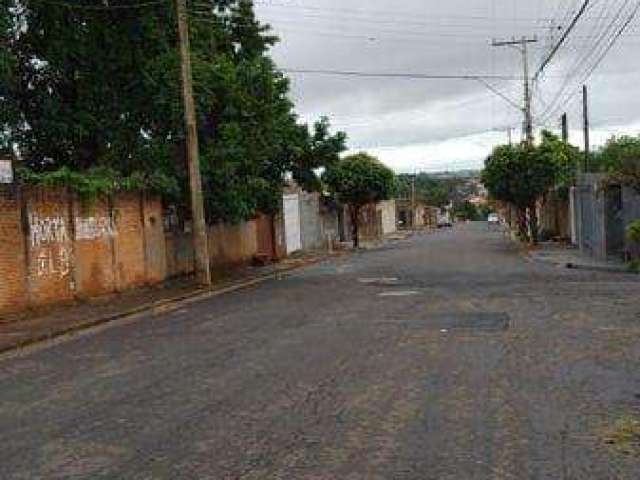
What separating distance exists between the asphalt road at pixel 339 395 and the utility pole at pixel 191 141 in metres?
7.92

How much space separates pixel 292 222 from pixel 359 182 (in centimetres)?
1318

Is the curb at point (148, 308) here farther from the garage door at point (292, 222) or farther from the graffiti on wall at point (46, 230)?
the garage door at point (292, 222)

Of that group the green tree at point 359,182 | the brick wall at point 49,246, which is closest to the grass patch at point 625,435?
the brick wall at point 49,246

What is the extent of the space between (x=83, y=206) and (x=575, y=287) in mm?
11522

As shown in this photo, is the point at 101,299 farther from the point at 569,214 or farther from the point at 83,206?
the point at 569,214

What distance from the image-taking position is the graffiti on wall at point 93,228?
2491cm

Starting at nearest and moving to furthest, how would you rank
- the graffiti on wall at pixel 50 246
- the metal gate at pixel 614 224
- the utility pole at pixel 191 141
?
the graffiti on wall at pixel 50 246, the utility pole at pixel 191 141, the metal gate at pixel 614 224

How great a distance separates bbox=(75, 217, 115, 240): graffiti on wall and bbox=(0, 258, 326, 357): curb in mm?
2482

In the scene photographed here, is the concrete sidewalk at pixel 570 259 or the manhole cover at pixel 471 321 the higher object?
the manhole cover at pixel 471 321

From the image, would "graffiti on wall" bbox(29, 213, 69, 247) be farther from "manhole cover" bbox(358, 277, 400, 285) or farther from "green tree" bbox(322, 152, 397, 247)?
"green tree" bbox(322, 152, 397, 247)

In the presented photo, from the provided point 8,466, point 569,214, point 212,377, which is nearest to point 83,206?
point 212,377

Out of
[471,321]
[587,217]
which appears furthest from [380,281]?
[587,217]

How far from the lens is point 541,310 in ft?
61.0

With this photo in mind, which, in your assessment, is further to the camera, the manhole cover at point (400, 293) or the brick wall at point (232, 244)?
the brick wall at point (232, 244)
